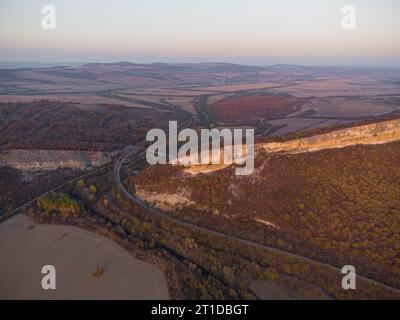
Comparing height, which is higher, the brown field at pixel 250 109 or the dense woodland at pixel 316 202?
the brown field at pixel 250 109

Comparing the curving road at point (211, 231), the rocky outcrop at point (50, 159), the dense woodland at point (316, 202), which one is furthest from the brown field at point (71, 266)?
the rocky outcrop at point (50, 159)

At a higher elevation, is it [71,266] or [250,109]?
[250,109]

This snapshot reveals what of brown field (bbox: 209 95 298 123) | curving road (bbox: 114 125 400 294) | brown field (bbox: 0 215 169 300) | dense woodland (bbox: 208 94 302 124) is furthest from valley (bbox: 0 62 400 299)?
brown field (bbox: 209 95 298 123)

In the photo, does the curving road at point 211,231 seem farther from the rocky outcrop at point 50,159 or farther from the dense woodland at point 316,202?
the rocky outcrop at point 50,159

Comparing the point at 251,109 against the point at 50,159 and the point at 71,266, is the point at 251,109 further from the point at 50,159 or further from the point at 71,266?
the point at 71,266

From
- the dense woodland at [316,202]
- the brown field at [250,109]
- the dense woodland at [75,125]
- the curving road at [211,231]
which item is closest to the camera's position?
the curving road at [211,231]

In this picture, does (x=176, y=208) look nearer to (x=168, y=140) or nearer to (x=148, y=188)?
(x=148, y=188)

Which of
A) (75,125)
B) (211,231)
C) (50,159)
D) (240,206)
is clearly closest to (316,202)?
(240,206)
